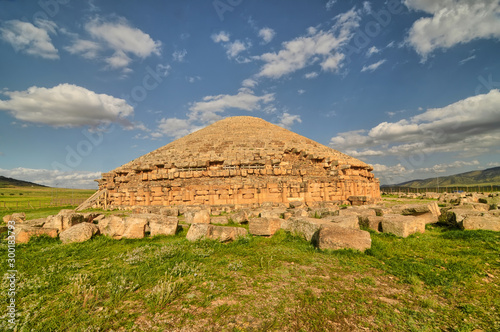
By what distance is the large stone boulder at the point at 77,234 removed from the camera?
6.73 m

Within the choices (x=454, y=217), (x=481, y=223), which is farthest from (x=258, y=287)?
(x=454, y=217)

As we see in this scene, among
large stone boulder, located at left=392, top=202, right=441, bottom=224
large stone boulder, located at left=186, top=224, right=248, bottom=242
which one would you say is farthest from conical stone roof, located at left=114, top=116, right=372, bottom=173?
large stone boulder, located at left=186, top=224, right=248, bottom=242

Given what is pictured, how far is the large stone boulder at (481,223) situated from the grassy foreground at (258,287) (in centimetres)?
93

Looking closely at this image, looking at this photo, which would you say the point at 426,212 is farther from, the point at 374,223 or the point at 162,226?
the point at 162,226

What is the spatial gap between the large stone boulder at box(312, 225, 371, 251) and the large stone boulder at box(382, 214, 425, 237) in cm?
201

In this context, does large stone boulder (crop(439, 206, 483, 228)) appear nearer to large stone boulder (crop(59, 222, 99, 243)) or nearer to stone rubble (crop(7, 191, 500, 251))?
stone rubble (crop(7, 191, 500, 251))

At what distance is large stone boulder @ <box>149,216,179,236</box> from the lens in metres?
7.76

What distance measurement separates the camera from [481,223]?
23.5 feet

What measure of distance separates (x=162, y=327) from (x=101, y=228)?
6132 millimetres

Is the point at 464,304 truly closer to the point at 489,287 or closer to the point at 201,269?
the point at 489,287

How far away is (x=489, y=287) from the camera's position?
3896 millimetres

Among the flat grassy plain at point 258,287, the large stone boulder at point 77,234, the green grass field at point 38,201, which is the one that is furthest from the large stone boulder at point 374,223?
the green grass field at point 38,201

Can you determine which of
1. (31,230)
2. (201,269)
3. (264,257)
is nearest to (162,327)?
(201,269)

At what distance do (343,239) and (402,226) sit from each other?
2594 mm
